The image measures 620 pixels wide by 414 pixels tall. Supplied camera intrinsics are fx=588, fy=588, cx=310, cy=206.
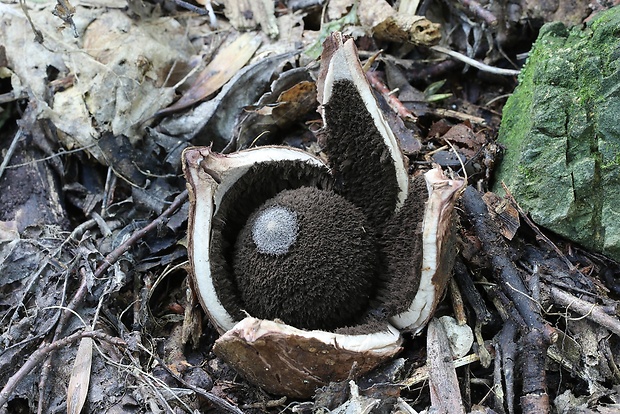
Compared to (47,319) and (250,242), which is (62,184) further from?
(250,242)

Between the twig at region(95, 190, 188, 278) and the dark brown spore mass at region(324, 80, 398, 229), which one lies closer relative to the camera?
the dark brown spore mass at region(324, 80, 398, 229)

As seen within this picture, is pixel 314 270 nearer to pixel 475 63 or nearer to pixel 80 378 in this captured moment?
pixel 80 378

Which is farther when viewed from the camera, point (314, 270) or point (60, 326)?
point (60, 326)

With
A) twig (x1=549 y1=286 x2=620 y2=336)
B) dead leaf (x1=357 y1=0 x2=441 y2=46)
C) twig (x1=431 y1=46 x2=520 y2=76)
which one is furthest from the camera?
dead leaf (x1=357 y1=0 x2=441 y2=46)

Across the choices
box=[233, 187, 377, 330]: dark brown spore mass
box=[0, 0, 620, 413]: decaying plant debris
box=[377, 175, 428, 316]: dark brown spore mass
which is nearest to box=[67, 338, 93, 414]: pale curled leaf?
box=[0, 0, 620, 413]: decaying plant debris

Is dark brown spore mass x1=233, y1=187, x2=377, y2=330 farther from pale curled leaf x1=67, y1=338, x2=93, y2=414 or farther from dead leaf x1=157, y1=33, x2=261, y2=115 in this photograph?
dead leaf x1=157, y1=33, x2=261, y2=115

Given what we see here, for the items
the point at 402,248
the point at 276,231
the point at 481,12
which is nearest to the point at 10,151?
the point at 276,231

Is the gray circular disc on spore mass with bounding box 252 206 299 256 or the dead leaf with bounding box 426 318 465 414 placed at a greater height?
the gray circular disc on spore mass with bounding box 252 206 299 256

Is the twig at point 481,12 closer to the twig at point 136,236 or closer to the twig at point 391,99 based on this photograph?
the twig at point 391,99
